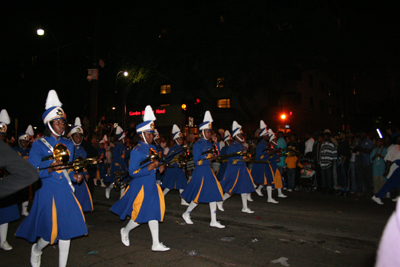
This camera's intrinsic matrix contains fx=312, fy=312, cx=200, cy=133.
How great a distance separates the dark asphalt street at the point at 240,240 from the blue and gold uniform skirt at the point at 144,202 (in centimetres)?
64

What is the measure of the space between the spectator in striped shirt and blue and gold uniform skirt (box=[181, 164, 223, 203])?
6.29 metres

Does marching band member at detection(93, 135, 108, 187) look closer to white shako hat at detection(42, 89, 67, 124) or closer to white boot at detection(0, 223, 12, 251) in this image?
white boot at detection(0, 223, 12, 251)

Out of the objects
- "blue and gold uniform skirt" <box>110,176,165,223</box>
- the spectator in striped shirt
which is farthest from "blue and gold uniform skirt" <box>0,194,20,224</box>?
the spectator in striped shirt

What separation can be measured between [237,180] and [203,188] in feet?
4.93

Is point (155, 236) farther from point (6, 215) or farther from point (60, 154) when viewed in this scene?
point (6, 215)

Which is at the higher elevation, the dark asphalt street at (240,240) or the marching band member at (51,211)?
the marching band member at (51,211)

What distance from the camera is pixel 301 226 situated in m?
6.69

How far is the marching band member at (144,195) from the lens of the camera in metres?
4.84

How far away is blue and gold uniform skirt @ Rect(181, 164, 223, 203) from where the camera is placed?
636cm

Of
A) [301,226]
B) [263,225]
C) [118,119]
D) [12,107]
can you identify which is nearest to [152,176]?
[263,225]

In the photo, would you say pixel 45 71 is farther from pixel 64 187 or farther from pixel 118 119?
pixel 64 187

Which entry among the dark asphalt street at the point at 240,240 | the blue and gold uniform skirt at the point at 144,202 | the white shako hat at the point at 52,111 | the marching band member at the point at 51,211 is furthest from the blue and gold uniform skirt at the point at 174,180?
the marching band member at the point at 51,211

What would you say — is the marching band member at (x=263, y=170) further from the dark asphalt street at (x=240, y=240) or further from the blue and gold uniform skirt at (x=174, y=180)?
the blue and gold uniform skirt at (x=174, y=180)

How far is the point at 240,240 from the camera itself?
225 inches
